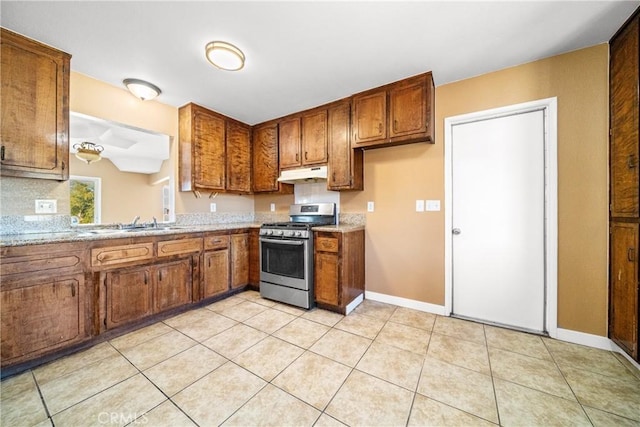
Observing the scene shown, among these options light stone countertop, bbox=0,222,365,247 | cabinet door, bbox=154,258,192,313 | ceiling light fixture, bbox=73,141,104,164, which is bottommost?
cabinet door, bbox=154,258,192,313

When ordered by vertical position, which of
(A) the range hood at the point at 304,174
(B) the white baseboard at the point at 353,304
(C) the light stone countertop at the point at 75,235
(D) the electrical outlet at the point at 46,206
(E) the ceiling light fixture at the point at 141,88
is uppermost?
(E) the ceiling light fixture at the point at 141,88

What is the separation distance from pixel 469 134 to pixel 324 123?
1636 mm

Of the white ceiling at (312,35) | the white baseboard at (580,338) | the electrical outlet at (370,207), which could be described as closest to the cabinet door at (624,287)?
the white baseboard at (580,338)

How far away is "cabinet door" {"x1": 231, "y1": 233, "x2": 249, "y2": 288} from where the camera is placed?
10.1 feet

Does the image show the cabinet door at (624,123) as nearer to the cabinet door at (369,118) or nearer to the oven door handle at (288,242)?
the cabinet door at (369,118)

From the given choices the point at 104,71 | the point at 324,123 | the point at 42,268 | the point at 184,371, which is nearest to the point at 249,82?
the point at 324,123

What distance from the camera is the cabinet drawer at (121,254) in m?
1.97

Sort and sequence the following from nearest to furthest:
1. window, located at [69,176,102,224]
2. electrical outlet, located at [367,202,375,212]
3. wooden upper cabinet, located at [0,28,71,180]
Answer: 1. wooden upper cabinet, located at [0,28,71,180]
2. window, located at [69,176,102,224]
3. electrical outlet, located at [367,202,375,212]

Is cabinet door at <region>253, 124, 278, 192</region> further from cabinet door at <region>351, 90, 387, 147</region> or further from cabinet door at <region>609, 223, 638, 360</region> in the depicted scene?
cabinet door at <region>609, 223, 638, 360</region>

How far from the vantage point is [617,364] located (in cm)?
169

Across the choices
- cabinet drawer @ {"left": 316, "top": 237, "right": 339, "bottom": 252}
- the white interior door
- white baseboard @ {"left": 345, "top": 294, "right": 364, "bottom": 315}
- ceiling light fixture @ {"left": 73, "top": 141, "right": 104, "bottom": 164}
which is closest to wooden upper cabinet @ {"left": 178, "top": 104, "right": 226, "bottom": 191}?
ceiling light fixture @ {"left": 73, "top": 141, "right": 104, "bottom": 164}

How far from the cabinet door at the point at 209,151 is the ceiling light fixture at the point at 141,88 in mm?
495

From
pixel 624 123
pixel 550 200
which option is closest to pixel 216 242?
pixel 550 200

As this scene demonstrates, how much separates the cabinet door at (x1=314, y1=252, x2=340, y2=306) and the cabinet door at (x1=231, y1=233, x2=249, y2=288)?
1.11 m
